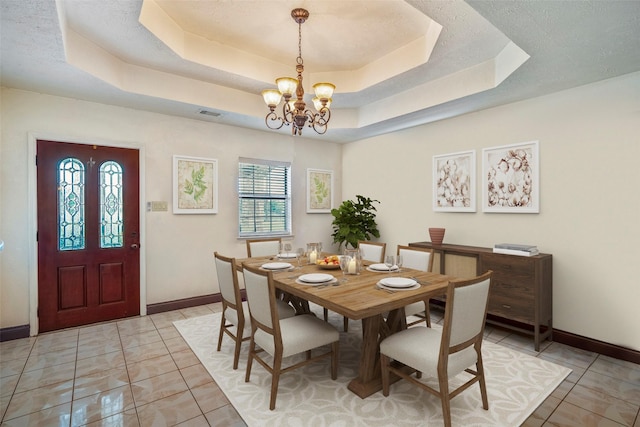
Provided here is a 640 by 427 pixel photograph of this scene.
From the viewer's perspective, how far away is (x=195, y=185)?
14.3 feet

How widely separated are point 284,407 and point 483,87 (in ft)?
11.1

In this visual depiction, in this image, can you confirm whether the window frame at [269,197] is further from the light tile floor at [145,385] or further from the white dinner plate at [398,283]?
the white dinner plate at [398,283]

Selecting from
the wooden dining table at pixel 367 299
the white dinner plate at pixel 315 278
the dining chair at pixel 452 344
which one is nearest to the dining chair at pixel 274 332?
the wooden dining table at pixel 367 299

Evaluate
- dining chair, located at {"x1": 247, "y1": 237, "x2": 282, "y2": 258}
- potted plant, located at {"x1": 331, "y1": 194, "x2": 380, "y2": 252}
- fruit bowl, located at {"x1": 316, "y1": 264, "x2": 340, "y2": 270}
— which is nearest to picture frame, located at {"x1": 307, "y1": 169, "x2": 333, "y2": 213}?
potted plant, located at {"x1": 331, "y1": 194, "x2": 380, "y2": 252}

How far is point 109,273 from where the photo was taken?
12.5ft

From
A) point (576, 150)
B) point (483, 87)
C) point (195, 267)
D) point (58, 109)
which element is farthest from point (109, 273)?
point (576, 150)

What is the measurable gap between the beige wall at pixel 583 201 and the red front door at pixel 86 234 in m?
4.21

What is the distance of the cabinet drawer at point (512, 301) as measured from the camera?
307cm

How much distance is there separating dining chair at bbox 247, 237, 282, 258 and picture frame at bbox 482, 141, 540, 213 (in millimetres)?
2608

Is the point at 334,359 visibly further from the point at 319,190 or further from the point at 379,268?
the point at 319,190

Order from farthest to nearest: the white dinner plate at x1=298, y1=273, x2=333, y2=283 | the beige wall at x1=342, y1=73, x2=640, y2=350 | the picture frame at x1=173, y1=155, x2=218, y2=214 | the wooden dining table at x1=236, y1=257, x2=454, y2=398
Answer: the picture frame at x1=173, y1=155, x2=218, y2=214 < the beige wall at x1=342, y1=73, x2=640, y2=350 < the white dinner plate at x1=298, y1=273, x2=333, y2=283 < the wooden dining table at x1=236, y1=257, x2=454, y2=398

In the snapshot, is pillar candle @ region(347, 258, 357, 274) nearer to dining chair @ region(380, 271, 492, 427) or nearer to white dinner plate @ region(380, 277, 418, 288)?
white dinner plate @ region(380, 277, 418, 288)

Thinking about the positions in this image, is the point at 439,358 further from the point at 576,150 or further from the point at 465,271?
the point at 576,150

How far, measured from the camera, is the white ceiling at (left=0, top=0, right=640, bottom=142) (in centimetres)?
213
